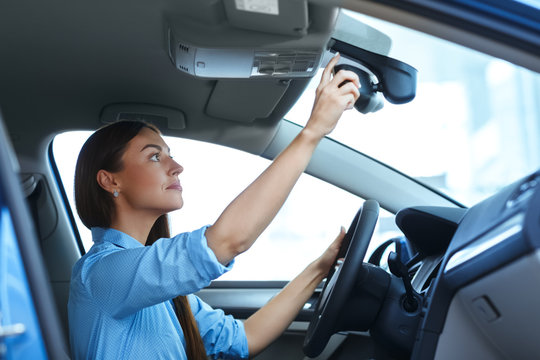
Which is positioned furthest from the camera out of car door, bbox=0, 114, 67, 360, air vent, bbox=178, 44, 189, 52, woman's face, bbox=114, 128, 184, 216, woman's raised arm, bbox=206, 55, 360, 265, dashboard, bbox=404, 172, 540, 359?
woman's face, bbox=114, 128, 184, 216

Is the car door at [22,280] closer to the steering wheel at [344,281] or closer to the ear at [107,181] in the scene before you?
the steering wheel at [344,281]

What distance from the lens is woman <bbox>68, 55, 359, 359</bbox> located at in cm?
125

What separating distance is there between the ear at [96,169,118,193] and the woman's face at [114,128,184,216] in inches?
0.5

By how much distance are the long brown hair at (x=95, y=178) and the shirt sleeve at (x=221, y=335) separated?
112 mm

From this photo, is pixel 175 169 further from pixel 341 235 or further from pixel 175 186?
pixel 341 235

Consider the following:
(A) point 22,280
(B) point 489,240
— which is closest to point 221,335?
(B) point 489,240

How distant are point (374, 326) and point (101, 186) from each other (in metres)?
0.78

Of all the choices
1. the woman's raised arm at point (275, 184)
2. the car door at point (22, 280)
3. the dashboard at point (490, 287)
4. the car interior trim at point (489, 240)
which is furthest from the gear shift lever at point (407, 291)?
the car door at point (22, 280)

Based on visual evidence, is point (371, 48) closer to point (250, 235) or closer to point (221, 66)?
point (221, 66)

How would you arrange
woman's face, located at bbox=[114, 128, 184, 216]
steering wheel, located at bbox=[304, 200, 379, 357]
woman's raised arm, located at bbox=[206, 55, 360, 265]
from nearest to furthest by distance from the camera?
woman's raised arm, located at bbox=[206, 55, 360, 265] → steering wheel, located at bbox=[304, 200, 379, 357] → woman's face, located at bbox=[114, 128, 184, 216]

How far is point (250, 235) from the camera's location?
1246 mm

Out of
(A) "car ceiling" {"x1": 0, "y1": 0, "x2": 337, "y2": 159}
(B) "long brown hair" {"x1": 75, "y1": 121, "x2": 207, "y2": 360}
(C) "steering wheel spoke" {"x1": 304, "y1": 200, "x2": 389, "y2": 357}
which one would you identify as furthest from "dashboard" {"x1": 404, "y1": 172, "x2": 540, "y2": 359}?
(B) "long brown hair" {"x1": 75, "y1": 121, "x2": 207, "y2": 360}

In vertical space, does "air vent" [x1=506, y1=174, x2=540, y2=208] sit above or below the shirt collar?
above

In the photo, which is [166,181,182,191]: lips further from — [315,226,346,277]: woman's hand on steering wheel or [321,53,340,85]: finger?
[321,53,340,85]: finger
